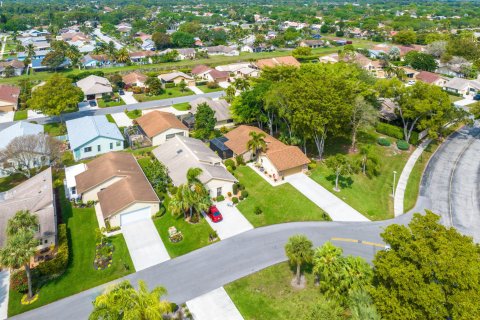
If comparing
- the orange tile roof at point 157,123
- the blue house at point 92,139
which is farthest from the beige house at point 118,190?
the orange tile roof at point 157,123

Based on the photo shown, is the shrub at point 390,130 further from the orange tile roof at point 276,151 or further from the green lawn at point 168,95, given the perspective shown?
the green lawn at point 168,95

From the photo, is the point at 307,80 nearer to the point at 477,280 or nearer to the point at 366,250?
the point at 366,250

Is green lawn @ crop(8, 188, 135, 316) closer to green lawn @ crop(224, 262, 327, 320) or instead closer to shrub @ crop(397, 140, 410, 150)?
green lawn @ crop(224, 262, 327, 320)

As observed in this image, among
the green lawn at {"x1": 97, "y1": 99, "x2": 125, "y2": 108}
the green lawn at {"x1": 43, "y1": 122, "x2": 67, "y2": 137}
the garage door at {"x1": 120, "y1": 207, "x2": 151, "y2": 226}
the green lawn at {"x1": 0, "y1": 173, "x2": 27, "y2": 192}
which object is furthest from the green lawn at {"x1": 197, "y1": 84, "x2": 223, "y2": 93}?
the garage door at {"x1": 120, "y1": 207, "x2": 151, "y2": 226}

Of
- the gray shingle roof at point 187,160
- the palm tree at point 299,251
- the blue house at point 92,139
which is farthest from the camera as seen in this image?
the blue house at point 92,139

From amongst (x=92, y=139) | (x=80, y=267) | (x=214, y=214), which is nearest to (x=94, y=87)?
(x=92, y=139)

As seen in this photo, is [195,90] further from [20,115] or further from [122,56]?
[20,115]
